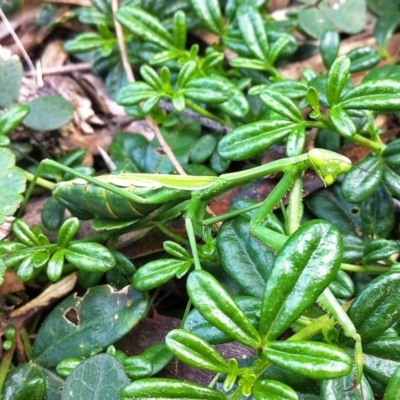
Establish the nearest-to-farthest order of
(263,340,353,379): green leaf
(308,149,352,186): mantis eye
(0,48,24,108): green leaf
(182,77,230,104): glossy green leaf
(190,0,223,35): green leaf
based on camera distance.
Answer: (263,340,353,379): green leaf, (308,149,352,186): mantis eye, (182,77,230,104): glossy green leaf, (0,48,24,108): green leaf, (190,0,223,35): green leaf

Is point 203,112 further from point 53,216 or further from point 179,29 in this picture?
point 53,216

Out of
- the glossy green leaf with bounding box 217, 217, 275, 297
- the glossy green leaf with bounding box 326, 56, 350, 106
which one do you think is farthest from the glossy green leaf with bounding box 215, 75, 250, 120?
the glossy green leaf with bounding box 217, 217, 275, 297

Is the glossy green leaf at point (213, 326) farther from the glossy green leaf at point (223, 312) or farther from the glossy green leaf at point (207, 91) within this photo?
the glossy green leaf at point (207, 91)

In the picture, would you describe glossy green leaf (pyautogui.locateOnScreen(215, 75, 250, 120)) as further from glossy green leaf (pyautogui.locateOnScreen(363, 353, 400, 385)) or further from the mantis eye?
glossy green leaf (pyautogui.locateOnScreen(363, 353, 400, 385))

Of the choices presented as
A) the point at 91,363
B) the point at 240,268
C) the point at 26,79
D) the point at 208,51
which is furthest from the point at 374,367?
the point at 26,79

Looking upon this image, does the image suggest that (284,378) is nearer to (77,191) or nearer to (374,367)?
(374,367)

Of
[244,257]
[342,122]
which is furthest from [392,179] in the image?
[244,257]
